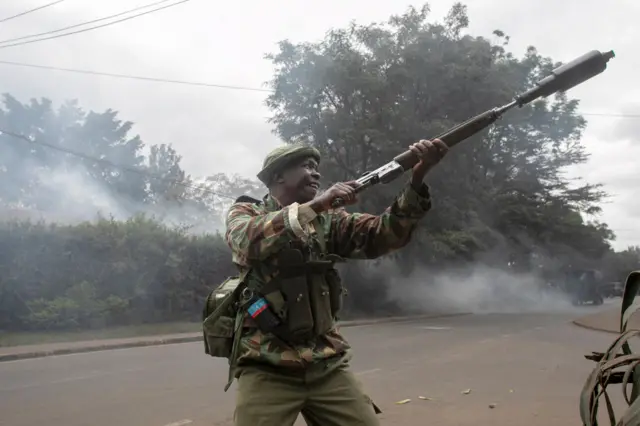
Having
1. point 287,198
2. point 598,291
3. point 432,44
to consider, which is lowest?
point 598,291

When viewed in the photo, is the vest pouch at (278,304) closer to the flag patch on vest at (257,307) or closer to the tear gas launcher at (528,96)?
the flag patch on vest at (257,307)

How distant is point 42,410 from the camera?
5949 mm

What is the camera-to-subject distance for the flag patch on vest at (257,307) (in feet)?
7.48

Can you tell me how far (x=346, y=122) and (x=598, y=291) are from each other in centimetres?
2482

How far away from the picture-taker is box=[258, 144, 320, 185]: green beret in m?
2.50

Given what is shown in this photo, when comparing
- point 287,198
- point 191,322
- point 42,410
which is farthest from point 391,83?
point 287,198

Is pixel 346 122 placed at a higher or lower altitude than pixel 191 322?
higher

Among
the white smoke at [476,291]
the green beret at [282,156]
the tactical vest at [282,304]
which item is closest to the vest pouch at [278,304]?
the tactical vest at [282,304]

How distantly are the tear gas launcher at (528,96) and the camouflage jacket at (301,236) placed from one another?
4.0 inches

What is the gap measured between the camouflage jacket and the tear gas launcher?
101 millimetres

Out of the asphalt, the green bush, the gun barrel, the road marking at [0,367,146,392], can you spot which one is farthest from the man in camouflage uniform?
the green bush

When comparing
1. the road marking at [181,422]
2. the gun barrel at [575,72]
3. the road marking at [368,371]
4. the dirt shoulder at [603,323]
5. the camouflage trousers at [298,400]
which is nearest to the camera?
the gun barrel at [575,72]

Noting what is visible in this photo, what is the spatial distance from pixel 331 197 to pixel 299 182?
284 millimetres

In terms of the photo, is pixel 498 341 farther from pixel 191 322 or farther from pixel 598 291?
pixel 598 291
